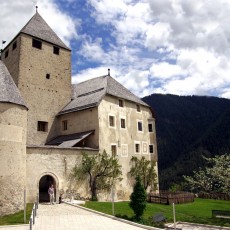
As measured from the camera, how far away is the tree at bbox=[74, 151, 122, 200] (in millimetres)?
31386

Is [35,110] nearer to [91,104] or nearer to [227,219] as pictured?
[91,104]

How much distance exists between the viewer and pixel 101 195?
109ft

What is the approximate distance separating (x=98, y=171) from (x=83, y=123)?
647 cm

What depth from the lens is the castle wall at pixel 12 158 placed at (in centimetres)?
2327

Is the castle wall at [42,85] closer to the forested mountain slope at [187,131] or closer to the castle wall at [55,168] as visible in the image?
the castle wall at [55,168]

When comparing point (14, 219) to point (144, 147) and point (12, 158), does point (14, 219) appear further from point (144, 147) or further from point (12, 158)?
point (144, 147)

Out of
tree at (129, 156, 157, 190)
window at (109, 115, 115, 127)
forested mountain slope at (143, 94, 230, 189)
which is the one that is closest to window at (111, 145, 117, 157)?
window at (109, 115, 115, 127)

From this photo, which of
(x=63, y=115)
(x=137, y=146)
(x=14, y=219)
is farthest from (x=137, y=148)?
(x=14, y=219)

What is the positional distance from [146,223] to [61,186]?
40.7 feet

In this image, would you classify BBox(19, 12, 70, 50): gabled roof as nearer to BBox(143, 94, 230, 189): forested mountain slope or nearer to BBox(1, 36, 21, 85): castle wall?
BBox(1, 36, 21, 85): castle wall

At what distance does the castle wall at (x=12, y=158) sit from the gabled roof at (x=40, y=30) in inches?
649

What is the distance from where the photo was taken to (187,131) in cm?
16338

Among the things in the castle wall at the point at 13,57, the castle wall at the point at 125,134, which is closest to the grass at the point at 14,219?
the castle wall at the point at 125,134

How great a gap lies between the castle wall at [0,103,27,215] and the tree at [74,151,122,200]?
7.28 metres
